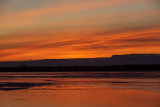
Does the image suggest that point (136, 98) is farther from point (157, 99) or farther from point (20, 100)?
point (20, 100)

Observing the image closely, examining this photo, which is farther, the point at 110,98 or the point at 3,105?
the point at 110,98

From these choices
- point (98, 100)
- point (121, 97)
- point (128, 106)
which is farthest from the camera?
point (121, 97)

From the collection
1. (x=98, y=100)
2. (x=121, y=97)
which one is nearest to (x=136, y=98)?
(x=121, y=97)

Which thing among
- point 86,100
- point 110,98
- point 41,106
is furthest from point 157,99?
point 41,106

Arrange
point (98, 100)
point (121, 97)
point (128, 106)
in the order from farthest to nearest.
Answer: point (121, 97) < point (98, 100) < point (128, 106)

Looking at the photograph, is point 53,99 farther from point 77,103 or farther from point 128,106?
point 128,106

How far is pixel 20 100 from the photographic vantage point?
15.2 m

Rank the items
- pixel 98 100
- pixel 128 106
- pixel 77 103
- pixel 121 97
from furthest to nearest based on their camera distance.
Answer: pixel 121 97
pixel 98 100
pixel 77 103
pixel 128 106

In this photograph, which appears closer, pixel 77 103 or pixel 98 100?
pixel 77 103

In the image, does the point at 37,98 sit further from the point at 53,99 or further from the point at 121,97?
the point at 121,97

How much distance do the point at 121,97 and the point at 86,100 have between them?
7.51 feet

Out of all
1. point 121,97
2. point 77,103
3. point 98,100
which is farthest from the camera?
point 121,97

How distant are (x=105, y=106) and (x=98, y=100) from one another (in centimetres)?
181

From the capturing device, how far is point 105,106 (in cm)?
1355
